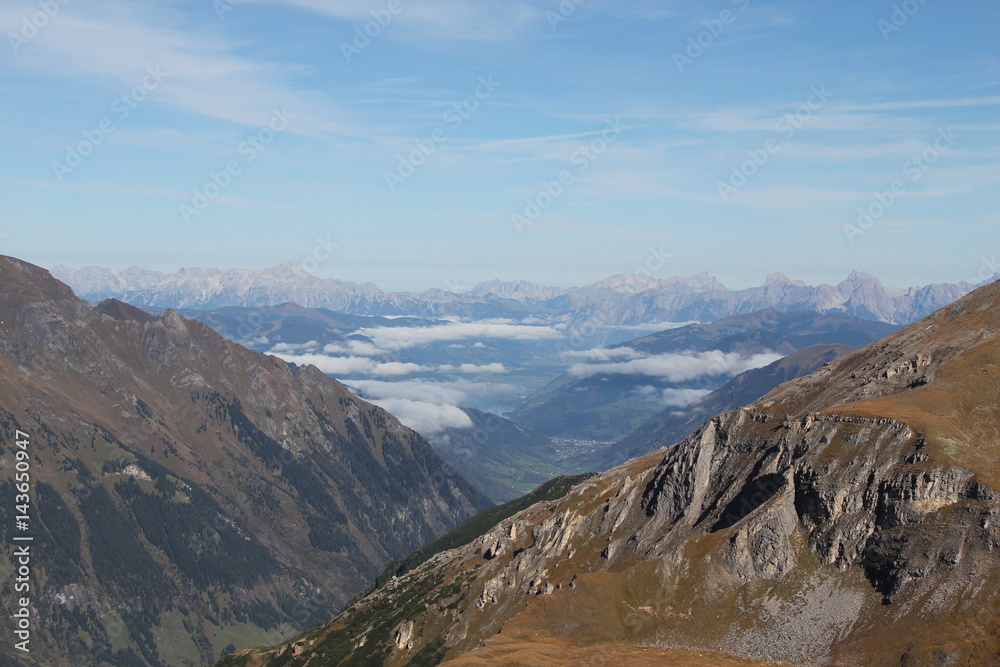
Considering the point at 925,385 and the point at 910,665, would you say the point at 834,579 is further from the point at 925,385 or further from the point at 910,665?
the point at 925,385

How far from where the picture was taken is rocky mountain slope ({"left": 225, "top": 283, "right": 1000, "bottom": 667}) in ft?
413

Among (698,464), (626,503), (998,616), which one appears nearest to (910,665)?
(998,616)

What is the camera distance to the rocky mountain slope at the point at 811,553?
4961 inches

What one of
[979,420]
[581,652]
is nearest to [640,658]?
[581,652]

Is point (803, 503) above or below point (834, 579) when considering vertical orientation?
above

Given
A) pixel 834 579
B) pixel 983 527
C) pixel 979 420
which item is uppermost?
pixel 979 420

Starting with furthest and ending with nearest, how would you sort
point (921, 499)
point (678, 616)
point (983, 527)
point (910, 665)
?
point (678, 616), point (921, 499), point (983, 527), point (910, 665)

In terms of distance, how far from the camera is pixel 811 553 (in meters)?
146

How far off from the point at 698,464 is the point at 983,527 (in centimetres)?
6436

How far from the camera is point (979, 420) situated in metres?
154

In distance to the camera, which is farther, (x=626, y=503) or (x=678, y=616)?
(x=626, y=503)

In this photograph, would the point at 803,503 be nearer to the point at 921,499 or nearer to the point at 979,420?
the point at 921,499

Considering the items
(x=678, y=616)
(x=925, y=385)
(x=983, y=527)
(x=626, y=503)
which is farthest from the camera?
(x=626, y=503)

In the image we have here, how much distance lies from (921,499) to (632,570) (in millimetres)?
56970
